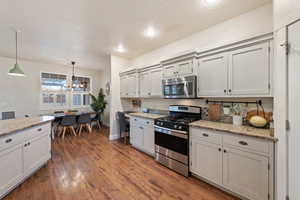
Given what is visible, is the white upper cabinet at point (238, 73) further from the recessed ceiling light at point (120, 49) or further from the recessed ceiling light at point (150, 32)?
the recessed ceiling light at point (120, 49)

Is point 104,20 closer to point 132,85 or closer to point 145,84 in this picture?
point 145,84

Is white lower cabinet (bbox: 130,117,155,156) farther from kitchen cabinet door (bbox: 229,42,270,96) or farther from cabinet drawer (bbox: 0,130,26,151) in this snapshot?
cabinet drawer (bbox: 0,130,26,151)

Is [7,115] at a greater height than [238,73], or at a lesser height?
lesser

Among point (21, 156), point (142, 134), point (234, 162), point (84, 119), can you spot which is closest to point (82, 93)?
point (84, 119)

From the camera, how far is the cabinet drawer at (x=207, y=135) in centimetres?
193

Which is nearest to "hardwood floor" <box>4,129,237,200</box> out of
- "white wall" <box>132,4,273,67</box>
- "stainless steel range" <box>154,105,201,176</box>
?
"stainless steel range" <box>154,105,201,176</box>

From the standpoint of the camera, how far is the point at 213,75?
2.29m

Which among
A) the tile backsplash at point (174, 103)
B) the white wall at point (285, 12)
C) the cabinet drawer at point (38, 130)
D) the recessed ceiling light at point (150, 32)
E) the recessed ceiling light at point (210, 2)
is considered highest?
the recessed ceiling light at point (150, 32)

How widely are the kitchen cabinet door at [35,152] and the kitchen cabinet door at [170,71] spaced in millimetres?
2848

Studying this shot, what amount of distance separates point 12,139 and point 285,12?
368cm

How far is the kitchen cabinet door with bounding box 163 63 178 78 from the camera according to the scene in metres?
2.85

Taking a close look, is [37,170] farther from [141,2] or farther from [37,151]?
[141,2]

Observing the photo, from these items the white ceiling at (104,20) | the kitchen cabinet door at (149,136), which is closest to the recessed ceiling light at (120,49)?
the white ceiling at (104,20)

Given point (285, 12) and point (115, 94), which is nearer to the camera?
point (285, 12)
